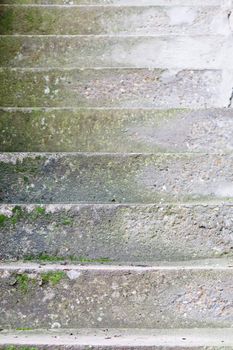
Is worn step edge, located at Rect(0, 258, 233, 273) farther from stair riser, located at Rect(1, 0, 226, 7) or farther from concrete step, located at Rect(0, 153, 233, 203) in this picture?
stair riser, located at Rect(1, 0, 226, 7)

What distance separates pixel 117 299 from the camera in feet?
5.74

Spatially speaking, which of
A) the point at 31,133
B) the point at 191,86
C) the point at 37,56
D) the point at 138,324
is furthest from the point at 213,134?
the point at 37,56

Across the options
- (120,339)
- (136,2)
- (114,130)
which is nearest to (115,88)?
(114,130)

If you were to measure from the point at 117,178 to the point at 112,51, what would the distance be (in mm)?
1097

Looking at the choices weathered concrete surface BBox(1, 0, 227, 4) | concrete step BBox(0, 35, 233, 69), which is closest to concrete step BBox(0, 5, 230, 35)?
weathered concrete surface BBox(1, 0, 227, 4)

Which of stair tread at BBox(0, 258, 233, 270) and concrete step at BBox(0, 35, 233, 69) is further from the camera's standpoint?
concrete step at BBox(0, 35, 233, 69)

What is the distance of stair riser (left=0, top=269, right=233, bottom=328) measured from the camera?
1.74m

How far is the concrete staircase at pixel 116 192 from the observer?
5.70 ft

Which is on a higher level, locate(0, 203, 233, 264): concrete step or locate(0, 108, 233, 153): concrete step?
locate(0, 108, 233, 153): concrete step

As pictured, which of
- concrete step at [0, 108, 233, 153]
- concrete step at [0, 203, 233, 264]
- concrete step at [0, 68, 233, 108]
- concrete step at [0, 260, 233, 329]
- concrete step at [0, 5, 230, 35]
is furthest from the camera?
concrete step at [0, 5, 230, 35]

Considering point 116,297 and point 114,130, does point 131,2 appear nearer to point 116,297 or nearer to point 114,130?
point 114,130

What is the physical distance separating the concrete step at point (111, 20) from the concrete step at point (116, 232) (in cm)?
163

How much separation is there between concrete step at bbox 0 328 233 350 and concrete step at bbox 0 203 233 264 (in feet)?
0.89

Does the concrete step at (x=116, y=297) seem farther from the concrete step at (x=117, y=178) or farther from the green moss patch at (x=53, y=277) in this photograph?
the concrete step at (x=117, y=178)
